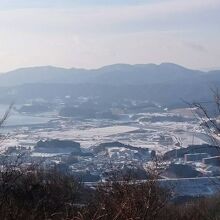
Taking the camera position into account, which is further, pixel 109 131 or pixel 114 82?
pixel 114 82

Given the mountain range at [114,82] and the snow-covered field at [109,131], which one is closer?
the snow-covered field at [109,131]

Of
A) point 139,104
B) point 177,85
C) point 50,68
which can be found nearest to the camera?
point 139,104

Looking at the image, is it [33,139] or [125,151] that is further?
[33,139]

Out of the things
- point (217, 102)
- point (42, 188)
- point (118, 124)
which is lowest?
point (118, 124)

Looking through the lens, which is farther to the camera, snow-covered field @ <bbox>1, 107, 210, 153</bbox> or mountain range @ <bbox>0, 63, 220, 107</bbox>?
mountain range @ <bbox>0, 63, 220, 107</bbox>

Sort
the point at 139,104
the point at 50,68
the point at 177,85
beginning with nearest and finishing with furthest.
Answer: the point at 139,104, the point at 177,85, the point at 50,68

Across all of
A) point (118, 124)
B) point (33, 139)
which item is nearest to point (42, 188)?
point (33, 139)

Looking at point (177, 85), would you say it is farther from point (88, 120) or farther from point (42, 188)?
point (42, 188)

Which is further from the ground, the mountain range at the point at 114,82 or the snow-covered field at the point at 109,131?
the mountain range at the point at 114,82

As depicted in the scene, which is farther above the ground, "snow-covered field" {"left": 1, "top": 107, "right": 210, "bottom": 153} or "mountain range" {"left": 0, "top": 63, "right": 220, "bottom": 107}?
"mountain range" {"left": 0, "top": 63, "right": 220, "bottom": 107}

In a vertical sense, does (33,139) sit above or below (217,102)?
below

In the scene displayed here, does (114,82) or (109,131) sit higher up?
(114,82)
